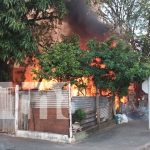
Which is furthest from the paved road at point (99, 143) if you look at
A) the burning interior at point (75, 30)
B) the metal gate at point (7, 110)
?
the burning interior at point (75, 30)

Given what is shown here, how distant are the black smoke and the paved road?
674cm

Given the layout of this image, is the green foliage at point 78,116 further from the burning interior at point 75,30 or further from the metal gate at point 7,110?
the metal gate at point 7,110

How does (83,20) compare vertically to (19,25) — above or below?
above

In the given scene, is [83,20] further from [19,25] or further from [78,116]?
[78,116]

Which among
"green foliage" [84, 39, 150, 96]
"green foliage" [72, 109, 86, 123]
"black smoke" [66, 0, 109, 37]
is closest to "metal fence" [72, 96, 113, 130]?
"green foliage" [72, 109, 86, 123]


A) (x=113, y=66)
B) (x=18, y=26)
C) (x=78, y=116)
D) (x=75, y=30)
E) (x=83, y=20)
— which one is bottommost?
(x=78, y=116)

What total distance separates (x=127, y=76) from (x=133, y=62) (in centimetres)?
70

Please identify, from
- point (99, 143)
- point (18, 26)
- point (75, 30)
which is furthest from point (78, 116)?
point (75, 30)

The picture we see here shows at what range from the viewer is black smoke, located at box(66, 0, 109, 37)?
A: 21.2 metres

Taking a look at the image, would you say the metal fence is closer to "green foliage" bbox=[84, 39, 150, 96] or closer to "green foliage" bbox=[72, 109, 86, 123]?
"green foliage" bbox=[72, 109, 86, 123]

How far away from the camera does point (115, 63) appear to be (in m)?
17.7

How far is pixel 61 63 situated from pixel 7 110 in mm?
2825

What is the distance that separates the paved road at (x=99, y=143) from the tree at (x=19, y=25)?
3456 millimetres

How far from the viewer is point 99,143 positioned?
14617 mm
